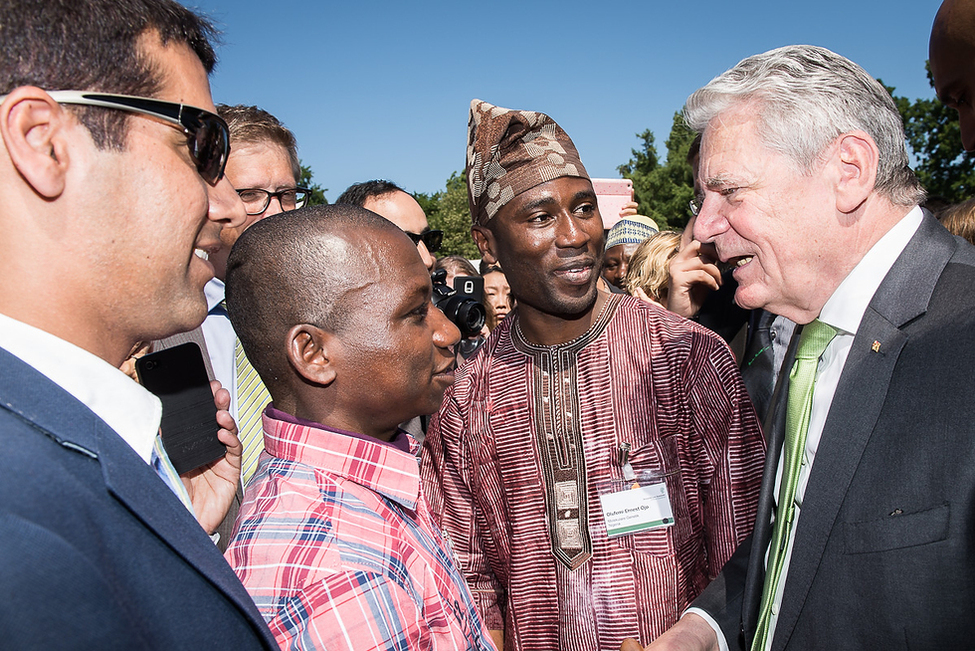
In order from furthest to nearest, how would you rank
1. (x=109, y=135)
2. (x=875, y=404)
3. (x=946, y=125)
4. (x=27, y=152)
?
(x=946, y=125) < (x=875, y=404) < (x=109, y=135) < (x=27, y=152)

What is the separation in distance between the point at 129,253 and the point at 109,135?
19 cm

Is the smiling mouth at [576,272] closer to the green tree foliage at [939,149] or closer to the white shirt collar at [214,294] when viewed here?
the white shirt collar at [214,294]

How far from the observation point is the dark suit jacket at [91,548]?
0.69 meters

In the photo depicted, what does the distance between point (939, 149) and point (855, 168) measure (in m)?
28.2

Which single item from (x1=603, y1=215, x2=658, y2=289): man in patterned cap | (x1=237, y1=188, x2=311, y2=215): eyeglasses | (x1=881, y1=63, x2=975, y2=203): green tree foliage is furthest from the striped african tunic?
(x1=881, y1=63, x2=975, y2=203): green tree foliage

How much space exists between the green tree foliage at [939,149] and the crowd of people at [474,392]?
25.7m

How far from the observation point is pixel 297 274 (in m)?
1.60

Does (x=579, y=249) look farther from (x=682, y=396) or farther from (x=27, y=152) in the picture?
(x=27, y=152)

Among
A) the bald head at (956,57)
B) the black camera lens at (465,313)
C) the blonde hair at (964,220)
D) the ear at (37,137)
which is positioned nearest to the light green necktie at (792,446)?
the bald head at (956,57)

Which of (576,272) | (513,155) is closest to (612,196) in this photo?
(513,155)

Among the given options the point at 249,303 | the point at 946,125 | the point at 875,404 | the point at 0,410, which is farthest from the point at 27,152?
the point at 946,125

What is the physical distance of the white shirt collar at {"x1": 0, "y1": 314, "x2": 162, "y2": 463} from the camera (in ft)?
3.02

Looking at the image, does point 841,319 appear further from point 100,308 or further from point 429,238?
point 429,238

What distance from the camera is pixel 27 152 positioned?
947 mm
